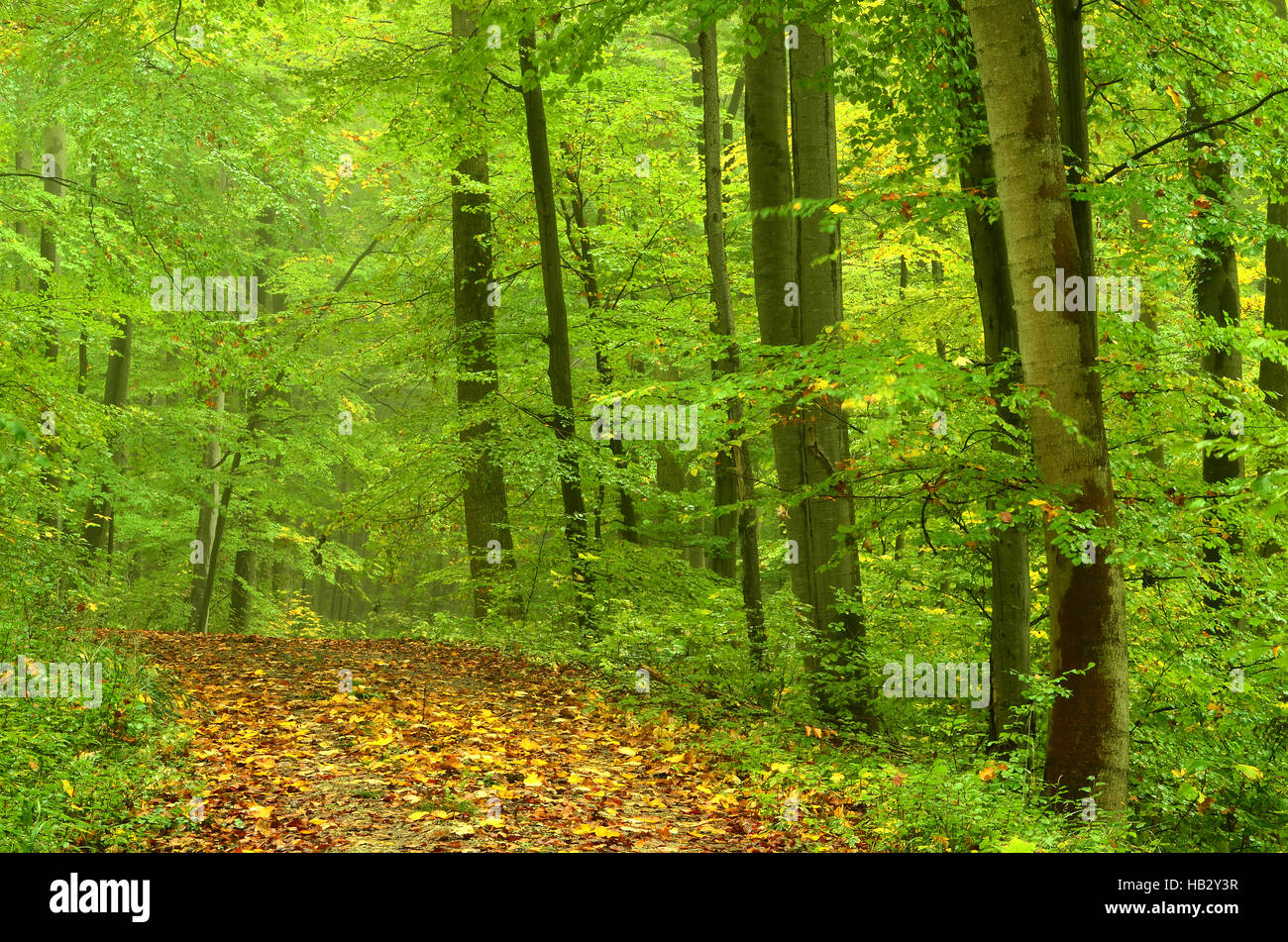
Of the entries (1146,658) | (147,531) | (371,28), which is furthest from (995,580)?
(147,531)

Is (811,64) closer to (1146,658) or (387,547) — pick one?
(1146,658)

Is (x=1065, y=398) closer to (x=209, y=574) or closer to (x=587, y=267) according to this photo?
(x=587, y=267)

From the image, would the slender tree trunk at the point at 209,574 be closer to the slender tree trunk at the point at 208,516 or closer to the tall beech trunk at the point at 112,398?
the slender tree trunk at the point at 208,516

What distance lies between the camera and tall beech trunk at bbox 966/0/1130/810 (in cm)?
542

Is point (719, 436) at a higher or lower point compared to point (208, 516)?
lower

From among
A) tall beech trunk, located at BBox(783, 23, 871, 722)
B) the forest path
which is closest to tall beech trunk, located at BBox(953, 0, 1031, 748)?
tall beech trunk, located at BBox(783, 23, 871, 722)

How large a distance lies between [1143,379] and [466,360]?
28.4ft

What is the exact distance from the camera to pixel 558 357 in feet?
38.3

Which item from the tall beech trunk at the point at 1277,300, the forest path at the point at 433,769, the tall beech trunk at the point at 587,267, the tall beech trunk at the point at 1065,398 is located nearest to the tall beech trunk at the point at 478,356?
the tall beech trunk at the point at 587,267

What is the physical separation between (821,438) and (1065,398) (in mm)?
3011

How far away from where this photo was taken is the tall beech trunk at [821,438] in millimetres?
7926

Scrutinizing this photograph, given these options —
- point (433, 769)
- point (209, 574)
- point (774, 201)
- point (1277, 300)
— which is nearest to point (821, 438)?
point (774, 201)

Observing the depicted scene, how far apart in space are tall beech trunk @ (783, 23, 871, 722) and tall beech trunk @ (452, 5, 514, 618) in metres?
5.31

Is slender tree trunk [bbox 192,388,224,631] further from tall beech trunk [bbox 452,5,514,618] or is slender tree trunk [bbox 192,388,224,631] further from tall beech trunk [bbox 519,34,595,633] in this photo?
tall beech trunk [bbox 519,34,595,633]
